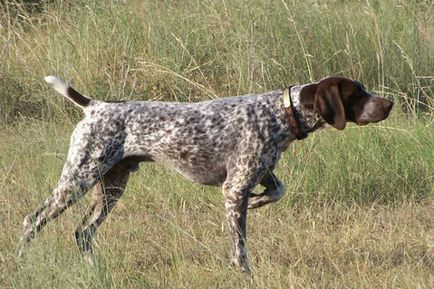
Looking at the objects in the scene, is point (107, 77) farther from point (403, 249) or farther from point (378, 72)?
point (403, 249)

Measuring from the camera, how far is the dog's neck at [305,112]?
5.76 m

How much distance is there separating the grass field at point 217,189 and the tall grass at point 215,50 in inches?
0.7

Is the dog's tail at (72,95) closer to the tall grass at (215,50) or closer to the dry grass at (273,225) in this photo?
the dry grass at (273,225)

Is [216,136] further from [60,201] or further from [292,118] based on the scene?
[60,201]

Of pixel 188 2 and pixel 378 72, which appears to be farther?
pixel 188 2

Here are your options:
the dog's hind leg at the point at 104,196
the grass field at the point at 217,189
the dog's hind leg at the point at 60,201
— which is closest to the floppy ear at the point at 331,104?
the grass field at the point at 217,189

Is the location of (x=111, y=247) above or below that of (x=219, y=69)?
above

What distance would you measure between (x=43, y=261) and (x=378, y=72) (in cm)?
472

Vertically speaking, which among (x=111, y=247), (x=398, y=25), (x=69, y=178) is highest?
(x=69, y=178)

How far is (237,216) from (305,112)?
0.68 m

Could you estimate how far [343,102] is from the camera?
5.75m

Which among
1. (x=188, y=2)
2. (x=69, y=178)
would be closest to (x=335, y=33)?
(x=188, y=2)

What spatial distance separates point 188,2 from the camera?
10.2 m

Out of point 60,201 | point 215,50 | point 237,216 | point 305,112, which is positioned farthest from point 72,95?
point 215,50
